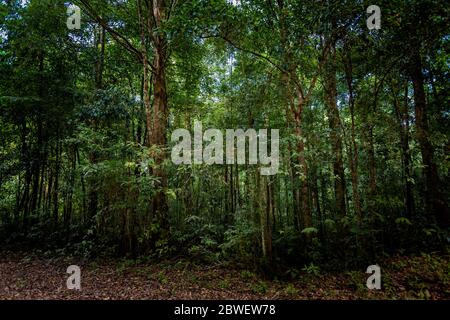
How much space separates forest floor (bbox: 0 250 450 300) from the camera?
16.9 feet

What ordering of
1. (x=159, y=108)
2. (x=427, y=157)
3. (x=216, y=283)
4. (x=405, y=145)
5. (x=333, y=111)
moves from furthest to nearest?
(x=159, y=108) → (x=405, y=145) → (x=427, y=157) → (x=333, y=111) → (x=216, y=283)

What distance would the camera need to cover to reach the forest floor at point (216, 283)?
5152 mm

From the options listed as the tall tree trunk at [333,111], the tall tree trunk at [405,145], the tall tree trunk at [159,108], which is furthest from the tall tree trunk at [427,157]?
the tall tree trunk at [159,108]

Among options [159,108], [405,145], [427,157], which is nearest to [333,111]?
[405,145]

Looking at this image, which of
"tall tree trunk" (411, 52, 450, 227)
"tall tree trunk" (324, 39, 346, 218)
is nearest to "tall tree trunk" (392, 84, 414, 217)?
"tall tree trunk" (411, 52, 450, 227)

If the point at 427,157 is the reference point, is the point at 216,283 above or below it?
below

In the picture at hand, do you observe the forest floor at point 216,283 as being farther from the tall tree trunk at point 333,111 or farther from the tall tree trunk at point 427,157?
the tall tree trunk at point 333,111

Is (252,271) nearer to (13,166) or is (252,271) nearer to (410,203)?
(410,203)

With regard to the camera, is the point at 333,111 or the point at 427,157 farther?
the point at 427,157

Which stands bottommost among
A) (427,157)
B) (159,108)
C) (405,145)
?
(427,157)

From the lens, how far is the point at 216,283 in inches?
235

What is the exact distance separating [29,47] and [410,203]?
510 inches

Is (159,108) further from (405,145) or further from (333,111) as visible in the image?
(405,145)

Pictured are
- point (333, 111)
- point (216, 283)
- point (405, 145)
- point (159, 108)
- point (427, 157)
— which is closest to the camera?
point (216, 283)
